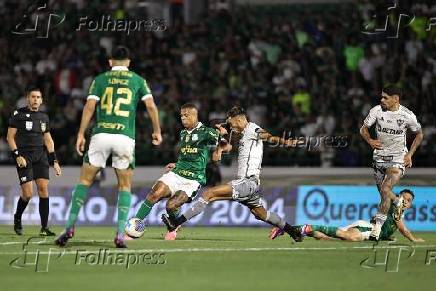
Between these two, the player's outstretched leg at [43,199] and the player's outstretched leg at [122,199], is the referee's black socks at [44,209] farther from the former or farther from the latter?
the player's outstretched leg at [122,199]

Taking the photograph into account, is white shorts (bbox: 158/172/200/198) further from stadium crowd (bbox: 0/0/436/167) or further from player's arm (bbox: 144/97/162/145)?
stadium crowd (bbox: 0/0/436/167)

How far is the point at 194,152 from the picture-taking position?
51.5 feet

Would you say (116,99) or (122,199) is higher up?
(116,99)

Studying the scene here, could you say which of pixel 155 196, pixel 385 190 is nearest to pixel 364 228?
pixel 385 190

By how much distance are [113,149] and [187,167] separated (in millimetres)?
3443

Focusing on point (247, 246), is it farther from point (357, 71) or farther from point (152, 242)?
point (357, 71)

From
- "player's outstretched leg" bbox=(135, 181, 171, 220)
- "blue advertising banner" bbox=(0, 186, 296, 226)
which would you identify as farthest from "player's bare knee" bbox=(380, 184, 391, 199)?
"blue advertising banner" bbox=(0, 186, 296, 226)

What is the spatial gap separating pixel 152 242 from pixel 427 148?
395 inches

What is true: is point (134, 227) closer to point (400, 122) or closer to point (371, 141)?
point (371, 141)

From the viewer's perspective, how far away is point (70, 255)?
1198 cm

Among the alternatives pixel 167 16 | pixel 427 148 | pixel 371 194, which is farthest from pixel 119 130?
pixel 167 16

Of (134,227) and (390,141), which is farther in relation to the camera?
(390,141)

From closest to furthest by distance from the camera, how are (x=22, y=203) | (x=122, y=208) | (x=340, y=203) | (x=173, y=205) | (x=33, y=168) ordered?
1. (x=122, y=208)
2. (x=173, y=205)
3. (x=33, y=168)
4. (x=22, y=203)
5. (x=340, y=203)

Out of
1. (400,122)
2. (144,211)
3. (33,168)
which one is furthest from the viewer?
(33,168)
